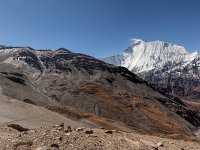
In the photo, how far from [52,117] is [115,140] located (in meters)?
69.0

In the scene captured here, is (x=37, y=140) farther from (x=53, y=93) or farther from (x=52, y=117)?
(x=53, y=93)

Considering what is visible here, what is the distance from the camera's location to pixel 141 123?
15612 cm

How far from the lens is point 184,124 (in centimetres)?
18512

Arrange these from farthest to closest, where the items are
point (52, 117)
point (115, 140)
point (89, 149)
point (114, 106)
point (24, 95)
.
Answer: point (114, 106)
point (24, 95)
point (52, 117)
point (115, 140)
point (89, 149)

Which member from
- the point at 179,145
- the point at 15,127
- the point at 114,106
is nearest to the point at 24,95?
the point at 114,106

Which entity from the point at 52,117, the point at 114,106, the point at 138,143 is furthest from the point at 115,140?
the point at 114,106

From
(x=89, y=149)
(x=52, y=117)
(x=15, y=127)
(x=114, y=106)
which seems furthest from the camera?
(x=114, y=106)

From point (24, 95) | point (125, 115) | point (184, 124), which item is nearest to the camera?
point (24, 95)

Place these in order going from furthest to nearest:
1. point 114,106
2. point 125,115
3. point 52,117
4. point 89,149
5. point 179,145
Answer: point 114,106
point 125,115
point 52,117
point 179,145
point 89,149

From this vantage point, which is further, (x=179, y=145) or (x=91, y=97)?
(x=91, y=97)

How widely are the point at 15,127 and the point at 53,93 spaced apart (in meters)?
148

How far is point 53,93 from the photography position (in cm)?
18262

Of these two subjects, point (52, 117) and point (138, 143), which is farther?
point (52, 117)

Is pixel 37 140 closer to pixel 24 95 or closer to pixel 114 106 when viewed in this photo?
pixel 24 95
